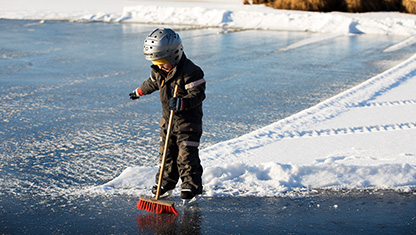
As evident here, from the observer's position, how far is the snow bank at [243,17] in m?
17.6

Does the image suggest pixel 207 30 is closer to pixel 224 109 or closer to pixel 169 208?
pixel 224 109

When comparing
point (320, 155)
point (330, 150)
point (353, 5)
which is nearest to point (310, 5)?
point (353, 5)

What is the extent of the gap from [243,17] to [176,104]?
56.0 feet

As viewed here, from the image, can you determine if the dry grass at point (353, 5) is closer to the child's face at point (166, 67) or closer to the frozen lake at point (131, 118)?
the frozen lake at point (131, 118)

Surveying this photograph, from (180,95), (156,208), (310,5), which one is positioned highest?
(180,95)

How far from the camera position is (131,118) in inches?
264

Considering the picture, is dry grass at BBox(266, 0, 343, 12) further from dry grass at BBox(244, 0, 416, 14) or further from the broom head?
the broom head

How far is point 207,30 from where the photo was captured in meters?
17.6

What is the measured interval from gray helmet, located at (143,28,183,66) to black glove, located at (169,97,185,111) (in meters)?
0.33

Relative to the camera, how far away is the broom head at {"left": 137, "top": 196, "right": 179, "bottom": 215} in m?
3.72

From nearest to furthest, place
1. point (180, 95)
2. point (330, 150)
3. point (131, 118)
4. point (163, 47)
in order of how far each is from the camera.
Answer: point (163, 47) < point (180, 95) < point (330, 150) < point (131, 118)

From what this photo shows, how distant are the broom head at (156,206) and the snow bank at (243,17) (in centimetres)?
1451

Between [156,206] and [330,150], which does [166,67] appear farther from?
[330,150]

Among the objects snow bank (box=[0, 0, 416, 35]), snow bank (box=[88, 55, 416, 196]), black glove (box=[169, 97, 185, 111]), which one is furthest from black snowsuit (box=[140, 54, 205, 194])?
snow bank (box=[0, 0, 416, 35])
